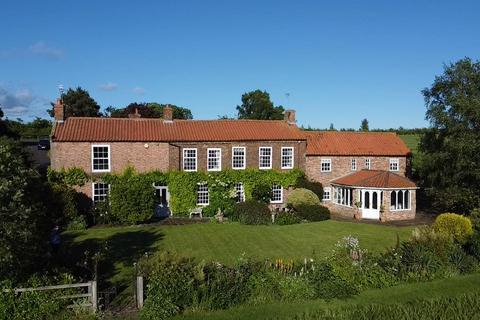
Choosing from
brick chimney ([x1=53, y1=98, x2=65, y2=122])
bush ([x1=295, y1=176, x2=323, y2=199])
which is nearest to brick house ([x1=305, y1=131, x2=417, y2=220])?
bush ([x1=295, y1=176, x2=323, y2=199])

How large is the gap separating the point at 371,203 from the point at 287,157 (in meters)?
7.52

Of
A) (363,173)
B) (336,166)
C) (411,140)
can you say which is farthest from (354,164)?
(411,140)

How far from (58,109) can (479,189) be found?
30.0m

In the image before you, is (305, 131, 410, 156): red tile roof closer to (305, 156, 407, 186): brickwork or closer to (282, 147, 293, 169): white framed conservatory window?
(305, 156, 407, 186): brickwork

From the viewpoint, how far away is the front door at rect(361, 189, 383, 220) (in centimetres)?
3419

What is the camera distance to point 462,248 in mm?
19969

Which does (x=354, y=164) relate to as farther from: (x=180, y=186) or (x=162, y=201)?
(x=162, y=201)

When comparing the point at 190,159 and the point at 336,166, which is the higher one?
the point at 190,159

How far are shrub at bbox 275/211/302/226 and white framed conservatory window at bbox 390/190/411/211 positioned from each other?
320 inches

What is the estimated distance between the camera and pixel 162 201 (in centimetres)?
3356

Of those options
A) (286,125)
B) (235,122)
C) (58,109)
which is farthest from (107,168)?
(286,125)

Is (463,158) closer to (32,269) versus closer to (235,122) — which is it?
(235,122)

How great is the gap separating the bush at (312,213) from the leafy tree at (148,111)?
25344 millimetres

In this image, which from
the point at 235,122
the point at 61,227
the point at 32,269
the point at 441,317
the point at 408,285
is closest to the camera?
the point at 441,317
